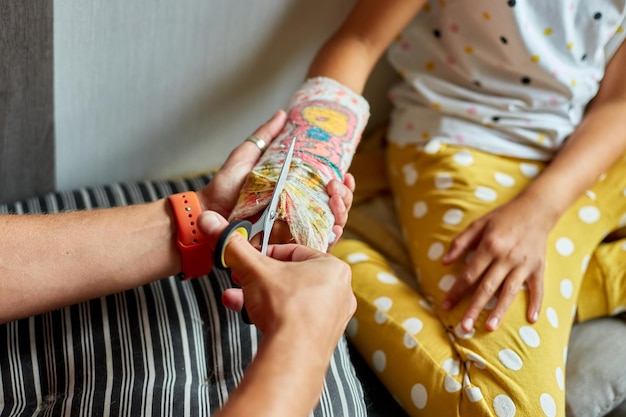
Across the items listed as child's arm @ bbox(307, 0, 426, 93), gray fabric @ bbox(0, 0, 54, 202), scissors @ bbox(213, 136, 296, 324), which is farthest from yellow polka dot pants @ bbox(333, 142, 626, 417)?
gray fabric @ bbox(0, 0, 54, 202)

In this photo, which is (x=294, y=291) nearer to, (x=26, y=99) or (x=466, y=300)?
(x=466, y=300)

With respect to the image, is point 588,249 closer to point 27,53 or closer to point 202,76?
point 202,76

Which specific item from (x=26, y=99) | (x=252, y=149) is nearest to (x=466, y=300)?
(x=252, y=149)

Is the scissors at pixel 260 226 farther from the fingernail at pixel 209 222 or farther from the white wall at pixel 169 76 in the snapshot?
the white wall at pixel 169 76

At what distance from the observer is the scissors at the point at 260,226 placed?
0.60 m

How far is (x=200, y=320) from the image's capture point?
0.86m

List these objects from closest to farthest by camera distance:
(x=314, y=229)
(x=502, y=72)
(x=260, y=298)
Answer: (x=260, y=298) → (x=314, y=229) → (x=502, y=72)

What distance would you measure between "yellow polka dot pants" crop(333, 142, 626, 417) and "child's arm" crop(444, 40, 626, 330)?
0.9 inches

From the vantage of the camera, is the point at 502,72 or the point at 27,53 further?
the point at 502,72

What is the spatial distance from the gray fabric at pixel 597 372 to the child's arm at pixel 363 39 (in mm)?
512

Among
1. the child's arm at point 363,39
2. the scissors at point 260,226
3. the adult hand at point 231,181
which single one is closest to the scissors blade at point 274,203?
the scissors at point 260,226

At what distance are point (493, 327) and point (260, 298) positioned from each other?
1.39ft

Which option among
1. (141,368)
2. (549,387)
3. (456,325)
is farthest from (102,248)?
(549,387)

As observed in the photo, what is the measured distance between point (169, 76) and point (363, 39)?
0.31 meters
